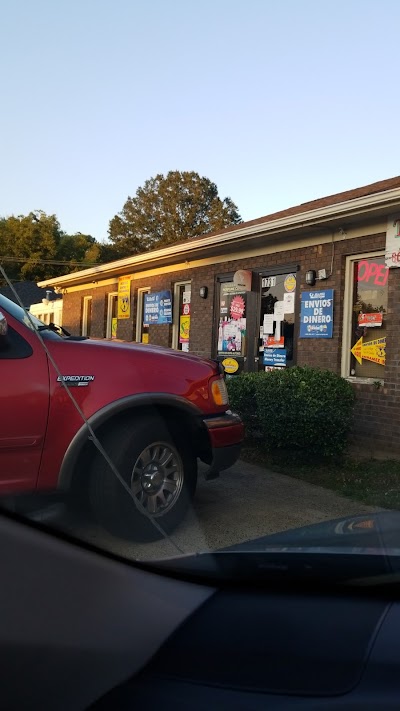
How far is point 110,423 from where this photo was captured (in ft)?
12.9

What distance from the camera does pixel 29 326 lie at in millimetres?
Answer: 3732

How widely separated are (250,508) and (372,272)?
422 cm

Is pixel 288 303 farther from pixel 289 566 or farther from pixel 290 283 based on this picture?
pixel 289 566

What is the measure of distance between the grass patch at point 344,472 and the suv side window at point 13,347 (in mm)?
3388

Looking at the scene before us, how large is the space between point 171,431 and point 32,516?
2.36 m

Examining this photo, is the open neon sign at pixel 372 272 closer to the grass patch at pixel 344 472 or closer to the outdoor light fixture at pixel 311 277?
the outdoor light fixture at pixel 311 277

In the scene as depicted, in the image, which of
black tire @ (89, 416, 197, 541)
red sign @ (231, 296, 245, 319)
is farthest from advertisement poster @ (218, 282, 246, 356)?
black tire @ (89, 416, 197, 541)

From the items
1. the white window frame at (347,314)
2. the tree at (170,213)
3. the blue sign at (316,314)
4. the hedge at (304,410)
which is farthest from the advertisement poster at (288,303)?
the tree at (170,213)

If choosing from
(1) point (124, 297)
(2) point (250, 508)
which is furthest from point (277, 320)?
(1) point (124, 297)

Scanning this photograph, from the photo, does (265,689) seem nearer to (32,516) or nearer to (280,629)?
(280,629)

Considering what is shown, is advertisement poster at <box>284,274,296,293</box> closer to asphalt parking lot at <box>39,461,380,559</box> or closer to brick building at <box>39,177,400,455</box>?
brick building at <box>39,177,400,455</box>

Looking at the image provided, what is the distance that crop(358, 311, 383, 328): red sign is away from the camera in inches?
313

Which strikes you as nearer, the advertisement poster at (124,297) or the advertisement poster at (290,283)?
the advertisement poster at (290,283)

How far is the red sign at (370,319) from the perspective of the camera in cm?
795
